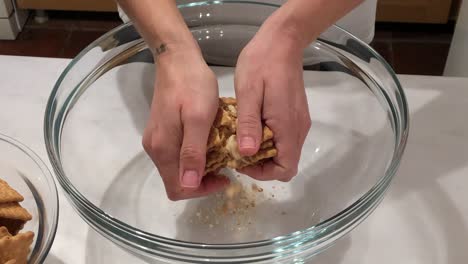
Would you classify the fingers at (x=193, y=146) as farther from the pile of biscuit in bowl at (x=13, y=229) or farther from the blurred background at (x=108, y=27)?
the blurred background at (x=108, y=27)

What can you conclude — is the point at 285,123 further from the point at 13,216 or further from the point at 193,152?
the point at 13,216

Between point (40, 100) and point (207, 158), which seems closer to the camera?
point (207, 158)

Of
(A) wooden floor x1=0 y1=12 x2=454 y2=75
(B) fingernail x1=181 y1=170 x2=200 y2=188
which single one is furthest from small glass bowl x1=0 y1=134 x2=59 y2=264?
(A) wooden floor x1=0 y1=12 x2=454 y2=75

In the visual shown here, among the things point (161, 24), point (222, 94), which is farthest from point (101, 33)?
point (161, 24)

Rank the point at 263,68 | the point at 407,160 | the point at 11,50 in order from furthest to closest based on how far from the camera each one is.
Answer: the point at 11,50, the point at 407,160, the point at 263,68

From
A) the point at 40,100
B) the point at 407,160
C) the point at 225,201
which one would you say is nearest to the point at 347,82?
the point at 407,160

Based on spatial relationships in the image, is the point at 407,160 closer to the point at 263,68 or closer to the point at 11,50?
the point at 263,68

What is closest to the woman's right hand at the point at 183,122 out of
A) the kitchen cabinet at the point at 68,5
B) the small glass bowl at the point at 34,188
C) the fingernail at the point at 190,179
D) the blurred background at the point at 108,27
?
the fingernail at the point at 190,179
